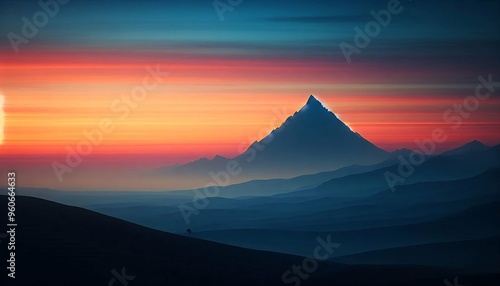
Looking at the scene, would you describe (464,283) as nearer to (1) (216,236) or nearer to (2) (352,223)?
(1) (216,236)

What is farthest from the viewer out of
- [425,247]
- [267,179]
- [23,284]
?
[267,179]

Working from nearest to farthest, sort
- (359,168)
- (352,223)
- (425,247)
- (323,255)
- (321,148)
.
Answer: (323,255) → (425,247) → (352,223) → (359,168) → (321,148)

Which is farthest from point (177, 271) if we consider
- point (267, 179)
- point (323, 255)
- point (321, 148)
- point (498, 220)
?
point (321, 148)

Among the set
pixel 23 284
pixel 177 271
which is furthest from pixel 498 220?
pixel 23 284

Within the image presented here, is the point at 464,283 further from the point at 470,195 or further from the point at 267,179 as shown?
the point at 470,195

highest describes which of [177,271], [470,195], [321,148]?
[321,148]

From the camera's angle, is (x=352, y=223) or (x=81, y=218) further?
(x=352, y=223)

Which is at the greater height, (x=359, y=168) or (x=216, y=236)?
(x=359, y=168)
